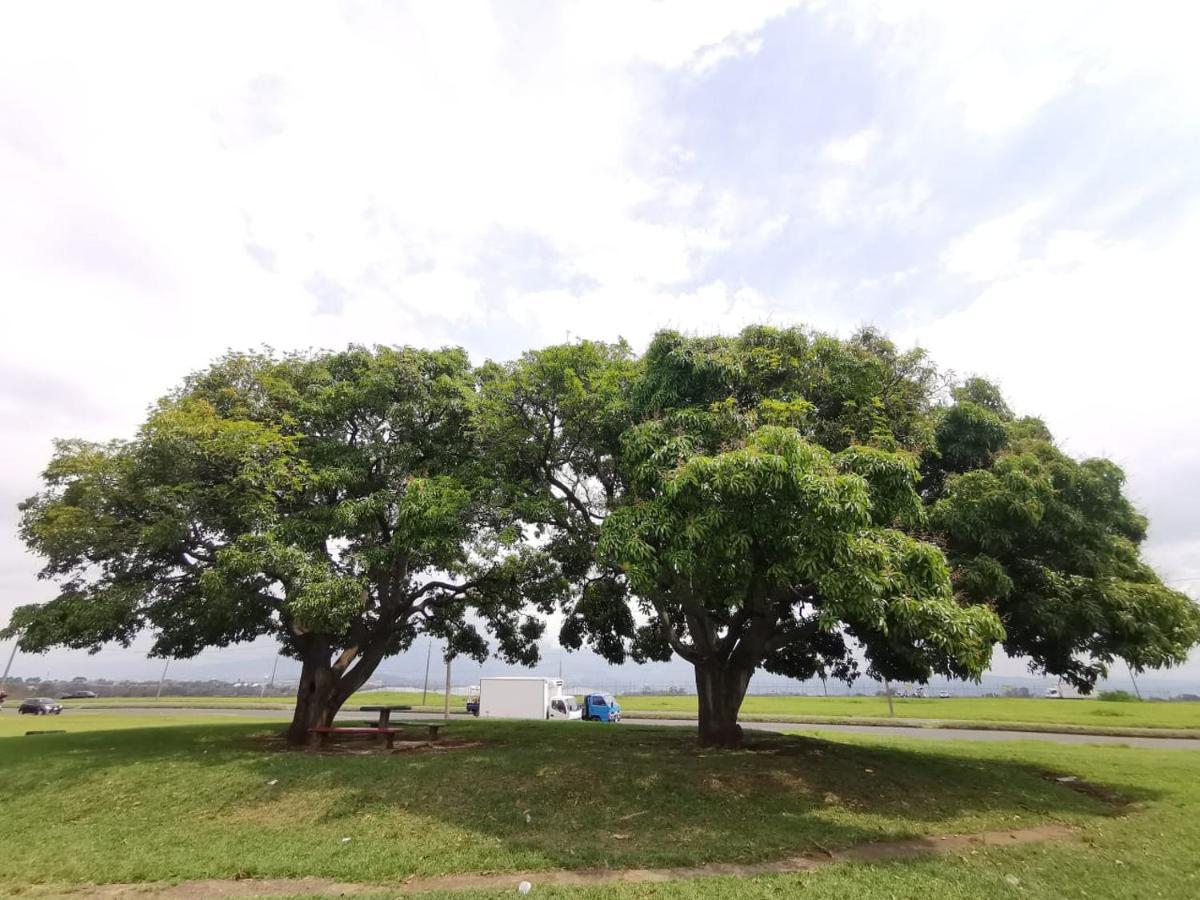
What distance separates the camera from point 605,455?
14.9 metres

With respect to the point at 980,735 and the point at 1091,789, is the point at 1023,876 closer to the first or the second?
the point at 1091,789

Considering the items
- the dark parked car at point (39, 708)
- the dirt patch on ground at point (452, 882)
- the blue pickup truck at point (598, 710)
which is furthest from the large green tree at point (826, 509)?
the dark parked car at point (39, 708)

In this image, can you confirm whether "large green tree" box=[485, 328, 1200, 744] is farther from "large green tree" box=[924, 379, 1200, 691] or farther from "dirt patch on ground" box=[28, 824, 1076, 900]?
"dirt patch on ground" box=[28, 824, 1076, 900]

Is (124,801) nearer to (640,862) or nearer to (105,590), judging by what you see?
(105,590)

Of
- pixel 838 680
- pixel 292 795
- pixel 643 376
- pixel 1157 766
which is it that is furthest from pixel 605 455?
pixel 1157 766

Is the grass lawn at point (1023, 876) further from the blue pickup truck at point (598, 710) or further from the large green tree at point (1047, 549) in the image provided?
the blue pickup truck at point (598, 710)

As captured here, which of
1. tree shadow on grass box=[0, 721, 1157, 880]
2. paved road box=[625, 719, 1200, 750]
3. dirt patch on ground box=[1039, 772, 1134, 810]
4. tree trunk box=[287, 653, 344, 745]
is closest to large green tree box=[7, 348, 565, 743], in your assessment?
tree trunk box=[287, 653, 344, 745]

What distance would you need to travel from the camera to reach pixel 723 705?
49.1 ft

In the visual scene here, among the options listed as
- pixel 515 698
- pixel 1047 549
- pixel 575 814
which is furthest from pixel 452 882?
pixel 515 698

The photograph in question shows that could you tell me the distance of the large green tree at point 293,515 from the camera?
1381 cm

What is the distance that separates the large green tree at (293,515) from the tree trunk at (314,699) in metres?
0.04

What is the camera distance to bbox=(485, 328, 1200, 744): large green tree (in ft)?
29.3

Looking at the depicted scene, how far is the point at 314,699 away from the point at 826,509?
15443 millimetres

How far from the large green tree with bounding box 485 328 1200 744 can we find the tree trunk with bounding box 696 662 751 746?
0.04 metres
